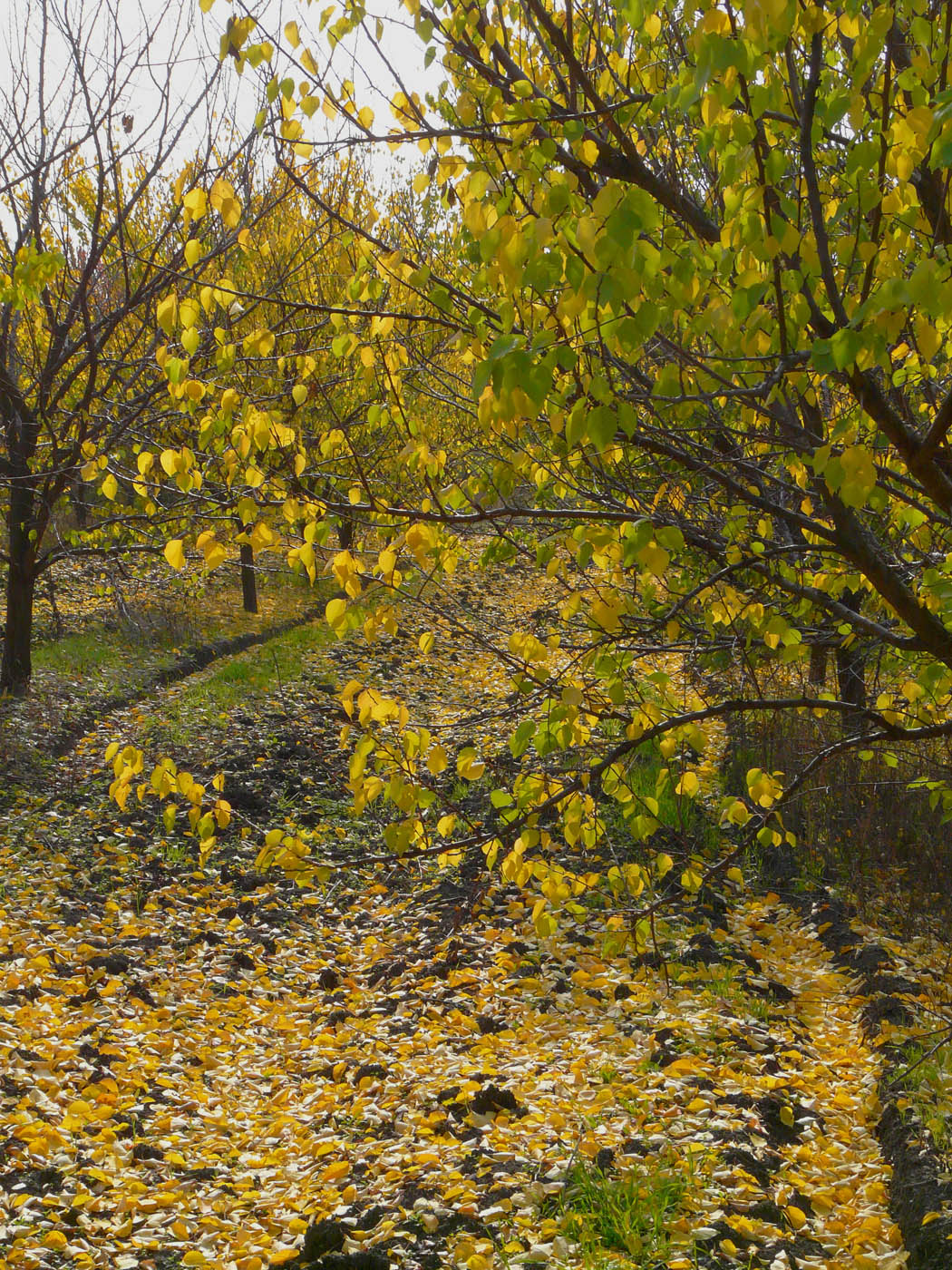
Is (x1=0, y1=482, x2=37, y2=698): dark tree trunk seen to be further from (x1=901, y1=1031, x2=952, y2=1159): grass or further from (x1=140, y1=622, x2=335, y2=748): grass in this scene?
(x1=901, y1=1031, x2=952, y2=1159): grass

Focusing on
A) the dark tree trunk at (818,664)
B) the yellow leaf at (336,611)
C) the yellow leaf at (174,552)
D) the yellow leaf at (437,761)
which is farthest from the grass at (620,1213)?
the dark tree trunk at (818,664)

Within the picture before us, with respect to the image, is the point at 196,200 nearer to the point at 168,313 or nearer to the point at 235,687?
the point at 168,313

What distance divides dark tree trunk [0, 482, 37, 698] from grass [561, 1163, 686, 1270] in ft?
24.6

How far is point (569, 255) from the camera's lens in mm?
1875

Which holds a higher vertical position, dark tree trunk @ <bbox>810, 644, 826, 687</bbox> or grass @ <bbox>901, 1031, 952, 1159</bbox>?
dark tree trunk @ <bbox>810, 644, 826, 687</bbox>

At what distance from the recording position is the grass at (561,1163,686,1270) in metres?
3.14

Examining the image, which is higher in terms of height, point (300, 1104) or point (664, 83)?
point (664, 83)

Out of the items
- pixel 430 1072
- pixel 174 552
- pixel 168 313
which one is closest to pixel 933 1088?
pixel 430 1072

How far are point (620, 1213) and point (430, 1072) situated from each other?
1.44 meters

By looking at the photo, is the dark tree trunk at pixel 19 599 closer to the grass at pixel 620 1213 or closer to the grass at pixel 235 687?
the grass at pixel 235 687

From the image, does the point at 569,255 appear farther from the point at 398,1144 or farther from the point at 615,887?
the point at 398,1144

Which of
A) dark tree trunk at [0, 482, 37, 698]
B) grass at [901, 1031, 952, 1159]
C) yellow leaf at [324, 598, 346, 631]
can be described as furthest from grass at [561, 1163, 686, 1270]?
dark tree trunk at [0, 482, 37, 698]

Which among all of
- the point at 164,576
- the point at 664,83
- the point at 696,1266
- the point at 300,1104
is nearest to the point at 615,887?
the point at 696,1266

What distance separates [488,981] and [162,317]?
4.05m
